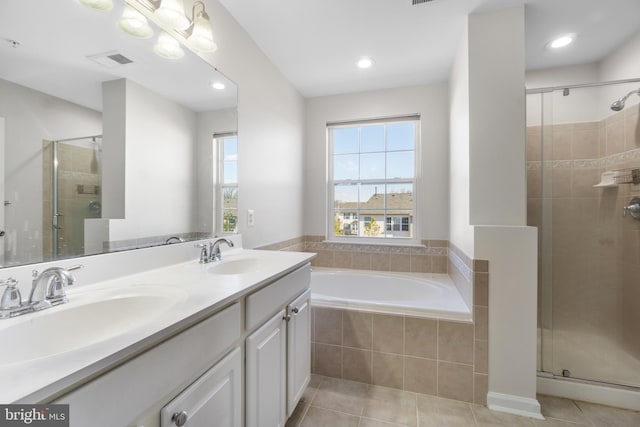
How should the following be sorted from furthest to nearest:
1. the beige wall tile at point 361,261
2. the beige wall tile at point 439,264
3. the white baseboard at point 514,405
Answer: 1. the beige wall tile at point 361,261
2. the beige wall tile at point 439,264
3. the white baseboard at point 514,405

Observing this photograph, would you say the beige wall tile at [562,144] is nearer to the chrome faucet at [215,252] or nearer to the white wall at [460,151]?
the white wall at [460,151]

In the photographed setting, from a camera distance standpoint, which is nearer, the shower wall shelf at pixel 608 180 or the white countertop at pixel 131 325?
the white countertop at pixel 131 325

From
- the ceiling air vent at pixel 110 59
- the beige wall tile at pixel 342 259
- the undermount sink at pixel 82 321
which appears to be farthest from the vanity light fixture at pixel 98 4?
the beige wall tile at pixel 342 259

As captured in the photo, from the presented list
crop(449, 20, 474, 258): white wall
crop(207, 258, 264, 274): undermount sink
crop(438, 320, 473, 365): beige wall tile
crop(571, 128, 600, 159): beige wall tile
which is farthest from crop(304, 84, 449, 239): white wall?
crop(207, 258, 264, 274): undermount sink

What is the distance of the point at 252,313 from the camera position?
3.52ft

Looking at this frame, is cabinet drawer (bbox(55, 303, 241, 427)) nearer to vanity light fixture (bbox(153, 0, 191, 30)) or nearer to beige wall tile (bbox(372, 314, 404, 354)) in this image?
beige wall tile (bbox(372, 314, 404, 354))

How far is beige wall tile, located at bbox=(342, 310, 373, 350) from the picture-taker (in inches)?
74.5

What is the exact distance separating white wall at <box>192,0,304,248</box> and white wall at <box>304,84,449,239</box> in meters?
0.18

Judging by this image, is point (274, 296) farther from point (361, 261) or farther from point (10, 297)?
point (361, 261)

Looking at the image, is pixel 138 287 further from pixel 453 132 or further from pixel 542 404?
pixel 453 132

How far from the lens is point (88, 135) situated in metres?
1.03

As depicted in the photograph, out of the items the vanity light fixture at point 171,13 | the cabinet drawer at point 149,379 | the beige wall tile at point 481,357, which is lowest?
the beige wall tile at point 481,357

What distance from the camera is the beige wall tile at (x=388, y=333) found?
1836mm

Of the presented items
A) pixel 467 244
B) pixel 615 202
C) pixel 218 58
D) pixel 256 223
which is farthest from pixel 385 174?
pixel 218 58
